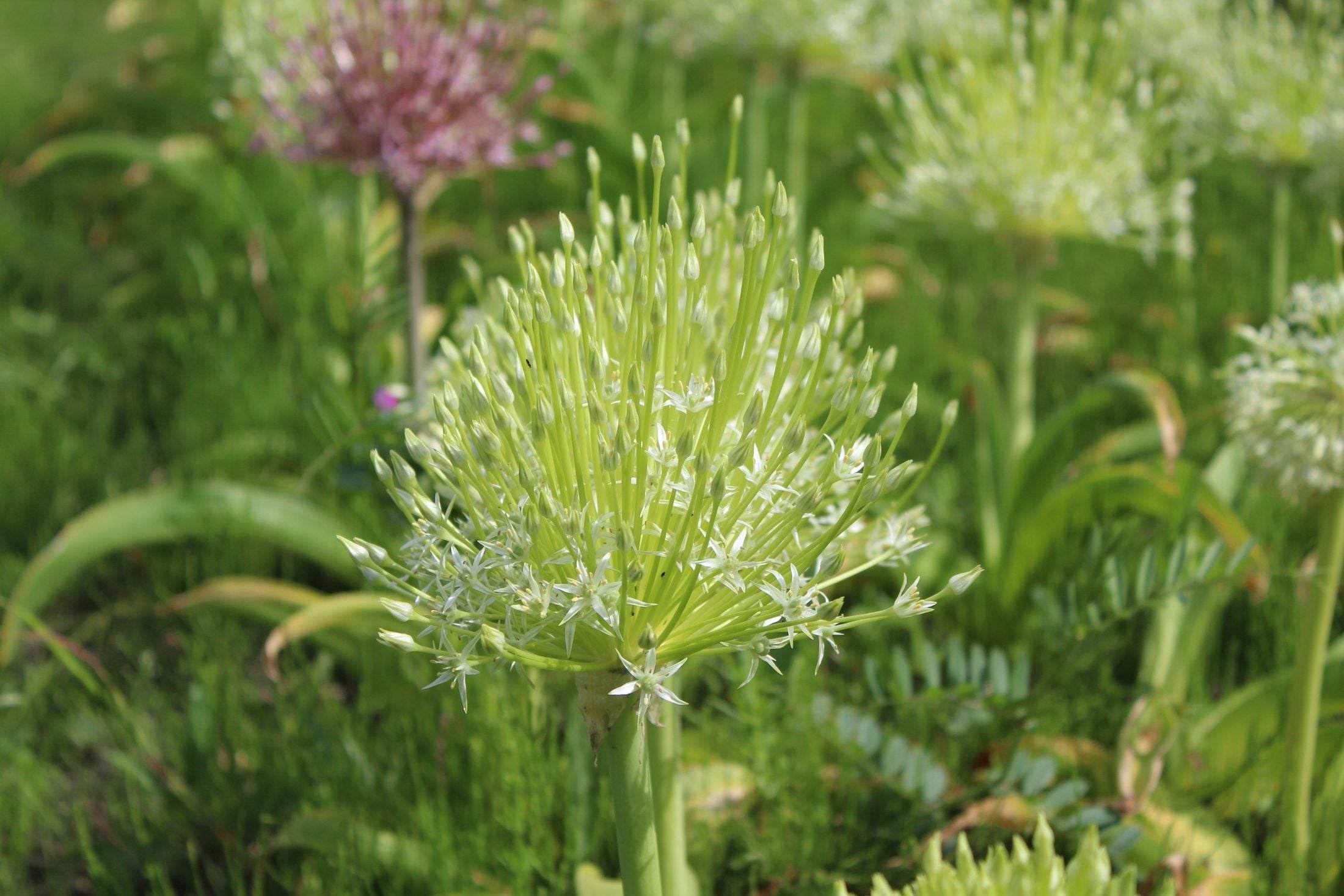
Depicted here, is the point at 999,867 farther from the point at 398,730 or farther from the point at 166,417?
the point at 166,417

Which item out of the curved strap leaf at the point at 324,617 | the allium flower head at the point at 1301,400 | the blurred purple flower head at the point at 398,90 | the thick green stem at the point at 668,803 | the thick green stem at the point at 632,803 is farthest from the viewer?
the blurred purple flower head at the point at 398,90

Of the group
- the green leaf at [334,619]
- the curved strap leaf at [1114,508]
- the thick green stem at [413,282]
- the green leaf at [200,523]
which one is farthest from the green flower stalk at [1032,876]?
the green leaf at [200,523]

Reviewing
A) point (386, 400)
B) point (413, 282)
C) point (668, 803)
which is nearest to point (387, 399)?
point (386, 400)

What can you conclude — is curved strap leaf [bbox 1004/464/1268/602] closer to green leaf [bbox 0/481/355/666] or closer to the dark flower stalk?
the dark flower stalk

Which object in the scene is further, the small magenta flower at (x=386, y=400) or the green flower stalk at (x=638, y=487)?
the small magenta flower at (x=386, y=400)

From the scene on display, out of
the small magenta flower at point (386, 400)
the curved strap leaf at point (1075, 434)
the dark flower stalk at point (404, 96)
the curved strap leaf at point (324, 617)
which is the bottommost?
the curved strap leaf at point (324, 617)

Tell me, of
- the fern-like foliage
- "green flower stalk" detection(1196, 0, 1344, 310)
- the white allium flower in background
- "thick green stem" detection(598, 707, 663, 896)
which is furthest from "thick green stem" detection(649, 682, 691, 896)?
"green flower stalk" detection(1196, 0, 1344, 310)

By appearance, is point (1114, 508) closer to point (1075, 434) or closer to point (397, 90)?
point (1075, 434)

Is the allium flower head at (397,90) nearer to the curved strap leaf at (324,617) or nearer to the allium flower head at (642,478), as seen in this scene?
the curved strap leaf at (324,617)
